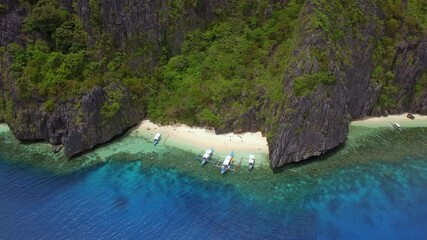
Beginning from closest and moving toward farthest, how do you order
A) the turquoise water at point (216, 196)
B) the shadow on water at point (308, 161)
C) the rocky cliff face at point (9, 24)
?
the turquoise water at point (216, 196) → the shadow on water at point (308, 161) → the rocky cliff face at point (9, 24)

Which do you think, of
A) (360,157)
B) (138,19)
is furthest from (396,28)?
(138,19)

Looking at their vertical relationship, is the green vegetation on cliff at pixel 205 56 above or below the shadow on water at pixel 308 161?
above

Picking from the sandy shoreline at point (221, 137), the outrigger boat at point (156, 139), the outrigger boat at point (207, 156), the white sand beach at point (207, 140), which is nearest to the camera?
the outrigger boat at point (207, 156)

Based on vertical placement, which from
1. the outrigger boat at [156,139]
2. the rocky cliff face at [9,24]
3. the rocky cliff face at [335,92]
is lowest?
the outrigger boat at [156,139]

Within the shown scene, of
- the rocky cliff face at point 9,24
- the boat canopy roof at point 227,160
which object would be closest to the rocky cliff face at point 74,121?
the rocky cliff face at point 9,24

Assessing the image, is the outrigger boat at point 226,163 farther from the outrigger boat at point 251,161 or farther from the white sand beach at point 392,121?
the white sand beach at point 392,121

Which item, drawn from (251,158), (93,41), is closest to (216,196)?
(251,158)

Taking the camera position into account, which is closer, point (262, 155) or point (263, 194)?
point (263, 194)

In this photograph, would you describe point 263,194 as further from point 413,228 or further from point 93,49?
point 93,49

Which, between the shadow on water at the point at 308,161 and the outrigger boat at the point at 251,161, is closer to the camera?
the shadow on water at the point at 308,161
